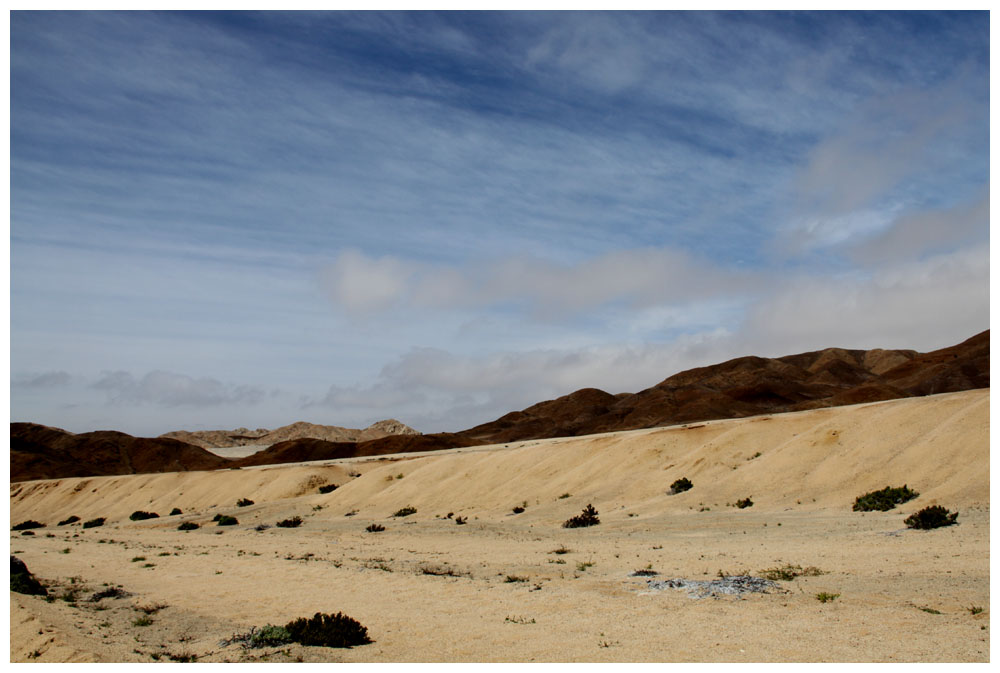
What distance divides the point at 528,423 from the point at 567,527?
11075 centimetres

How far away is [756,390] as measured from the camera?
131375 millimetres

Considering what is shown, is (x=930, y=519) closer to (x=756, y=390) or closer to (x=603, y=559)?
(x=603, y=559)

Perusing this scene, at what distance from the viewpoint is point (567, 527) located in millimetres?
29297

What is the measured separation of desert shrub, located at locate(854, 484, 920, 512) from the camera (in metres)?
25.7

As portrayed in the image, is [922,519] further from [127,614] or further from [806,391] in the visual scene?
[806,391]

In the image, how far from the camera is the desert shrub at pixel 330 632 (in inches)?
446

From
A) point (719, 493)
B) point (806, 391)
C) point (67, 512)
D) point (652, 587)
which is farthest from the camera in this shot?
point (806, 391)

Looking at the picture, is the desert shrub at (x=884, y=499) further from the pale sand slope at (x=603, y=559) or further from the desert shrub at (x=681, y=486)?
the desert shrub at (x=681, y=486)

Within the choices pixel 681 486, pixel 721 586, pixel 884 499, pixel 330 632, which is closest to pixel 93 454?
pixel 681 486

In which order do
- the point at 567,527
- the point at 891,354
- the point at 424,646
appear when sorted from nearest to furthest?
the point at 424,646, the point at 567,527, the point at 891,354

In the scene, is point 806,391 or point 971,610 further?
point 806,391

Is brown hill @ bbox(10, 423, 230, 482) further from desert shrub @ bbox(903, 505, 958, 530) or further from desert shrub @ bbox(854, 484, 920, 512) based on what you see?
desert shrub @ bbox(903, 505, 958, 530)

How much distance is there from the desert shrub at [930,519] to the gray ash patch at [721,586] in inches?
338

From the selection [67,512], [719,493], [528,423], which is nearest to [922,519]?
[719,493]
